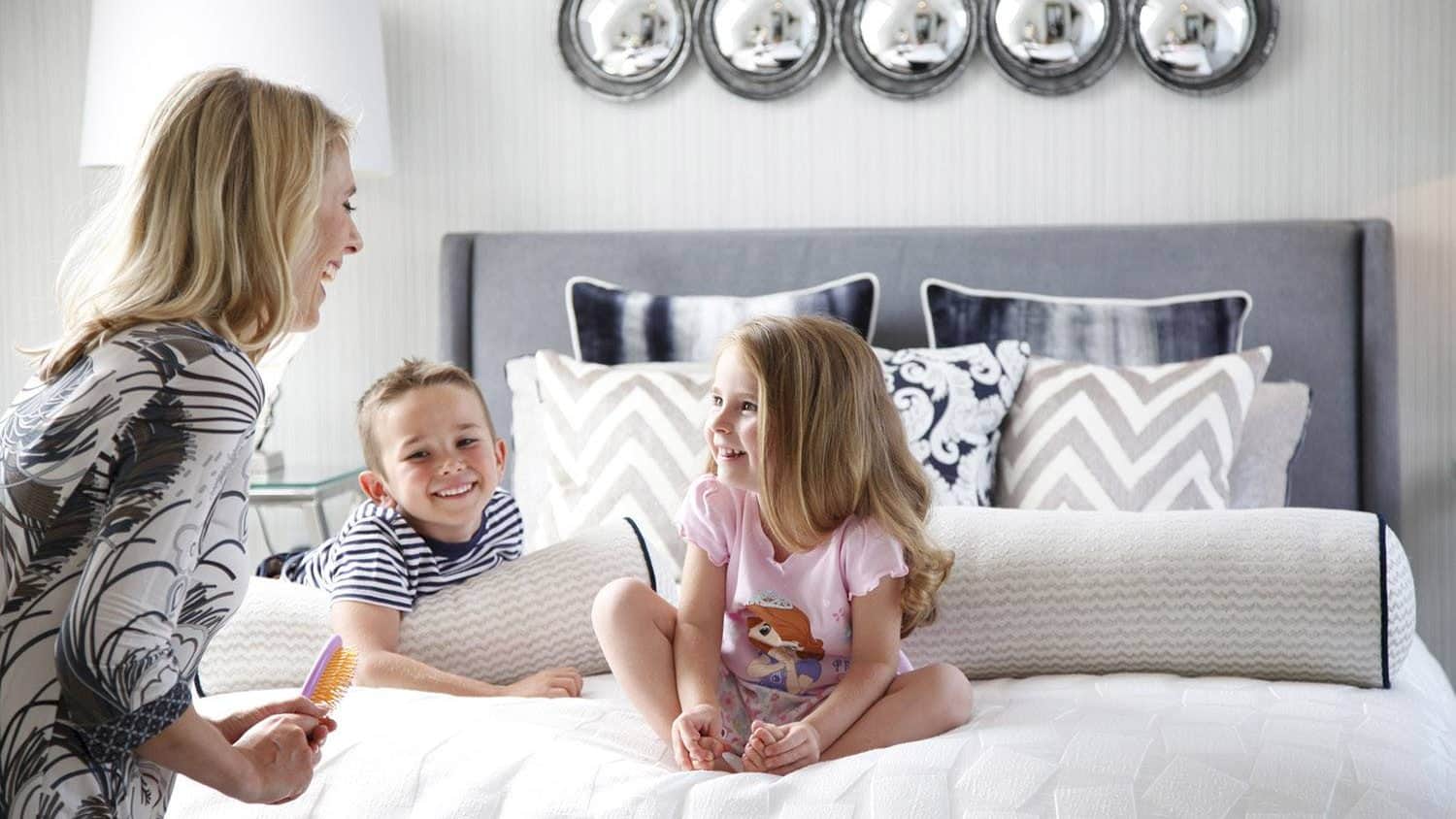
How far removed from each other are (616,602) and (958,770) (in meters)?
0.50

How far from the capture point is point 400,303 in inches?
123

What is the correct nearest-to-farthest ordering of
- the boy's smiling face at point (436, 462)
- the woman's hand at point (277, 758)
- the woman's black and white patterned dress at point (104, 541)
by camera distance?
1. the woman's black and white patterned dress at point (104, 541)
2. the woman's hand at point (277, 758)
3. the boy's smiling face at point (436, 462)

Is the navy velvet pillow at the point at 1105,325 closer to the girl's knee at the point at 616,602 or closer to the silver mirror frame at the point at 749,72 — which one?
the silver mirror frame at the point at 749,72

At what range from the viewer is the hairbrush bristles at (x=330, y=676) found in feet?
4.04

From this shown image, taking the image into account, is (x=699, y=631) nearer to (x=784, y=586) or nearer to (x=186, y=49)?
(x=784, y=586)

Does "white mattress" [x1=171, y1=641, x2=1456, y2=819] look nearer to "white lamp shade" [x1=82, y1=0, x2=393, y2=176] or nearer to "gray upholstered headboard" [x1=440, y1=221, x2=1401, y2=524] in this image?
"gray upholstered headboard" [x1=440, y1=221, x2=1401, y2=524]

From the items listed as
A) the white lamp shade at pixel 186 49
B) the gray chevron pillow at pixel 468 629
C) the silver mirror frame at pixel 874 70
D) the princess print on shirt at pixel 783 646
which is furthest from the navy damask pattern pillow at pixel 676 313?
the princess print on shirt at pixel 783 646

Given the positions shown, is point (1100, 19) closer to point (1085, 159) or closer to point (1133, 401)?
point (1085, 159)

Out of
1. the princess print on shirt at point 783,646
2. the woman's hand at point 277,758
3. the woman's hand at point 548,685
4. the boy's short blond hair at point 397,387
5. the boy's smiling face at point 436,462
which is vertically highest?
the boy's short blond hair at point 397,387

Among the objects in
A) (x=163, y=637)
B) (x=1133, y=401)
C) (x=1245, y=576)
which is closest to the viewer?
(x=163, y=637)

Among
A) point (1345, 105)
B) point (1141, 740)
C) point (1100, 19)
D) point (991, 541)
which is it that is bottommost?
point (1141, 740)

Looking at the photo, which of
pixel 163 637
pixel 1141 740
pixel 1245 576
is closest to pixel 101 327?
pixel 163 637

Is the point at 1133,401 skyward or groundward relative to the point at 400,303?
groundward

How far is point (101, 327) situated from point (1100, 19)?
2.17m
